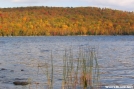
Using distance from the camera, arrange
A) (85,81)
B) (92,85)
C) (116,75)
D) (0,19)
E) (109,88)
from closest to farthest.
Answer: (85,81) → (92,85) → (109,88) → (116,75) → (0,19)

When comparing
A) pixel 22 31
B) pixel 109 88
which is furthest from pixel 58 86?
pixel 22 31

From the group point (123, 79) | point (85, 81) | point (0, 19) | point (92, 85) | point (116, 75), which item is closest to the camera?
point (85, 81)

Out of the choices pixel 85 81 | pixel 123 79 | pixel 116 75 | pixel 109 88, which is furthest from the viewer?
pixel 116 75

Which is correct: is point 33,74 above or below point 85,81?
below

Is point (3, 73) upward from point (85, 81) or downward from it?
downward

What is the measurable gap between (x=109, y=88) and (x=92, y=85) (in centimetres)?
308

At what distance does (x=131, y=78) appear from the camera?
22.0 metres

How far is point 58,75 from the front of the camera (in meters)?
23.9

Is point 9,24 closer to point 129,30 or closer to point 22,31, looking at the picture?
point 22,31

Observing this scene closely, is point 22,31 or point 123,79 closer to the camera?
point 123,79

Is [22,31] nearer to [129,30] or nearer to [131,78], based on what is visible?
[129,30]

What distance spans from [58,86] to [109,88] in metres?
2.84

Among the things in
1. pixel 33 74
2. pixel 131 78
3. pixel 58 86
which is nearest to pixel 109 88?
pixel 58 86

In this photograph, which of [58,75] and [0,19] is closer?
[58,75]
